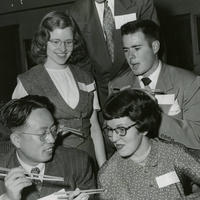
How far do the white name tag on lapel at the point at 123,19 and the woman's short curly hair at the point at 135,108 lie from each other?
91cm

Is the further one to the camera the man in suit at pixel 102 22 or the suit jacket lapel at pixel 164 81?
the man in suit at pixel 102 22

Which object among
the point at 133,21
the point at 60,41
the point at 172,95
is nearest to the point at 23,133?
the point at 60,41

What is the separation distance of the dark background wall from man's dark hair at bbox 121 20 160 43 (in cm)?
267

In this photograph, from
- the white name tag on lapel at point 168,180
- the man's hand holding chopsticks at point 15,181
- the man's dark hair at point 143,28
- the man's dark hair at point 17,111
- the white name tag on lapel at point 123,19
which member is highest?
the white name tag on lapel at point 123,19

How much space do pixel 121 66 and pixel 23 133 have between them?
1.30 m

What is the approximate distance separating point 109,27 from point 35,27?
12.6ft

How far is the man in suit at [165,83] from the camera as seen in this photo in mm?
2916

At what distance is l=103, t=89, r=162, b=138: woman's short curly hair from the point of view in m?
2.58

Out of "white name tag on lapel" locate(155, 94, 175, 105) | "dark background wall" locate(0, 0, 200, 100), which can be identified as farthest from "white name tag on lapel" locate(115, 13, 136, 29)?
"dark background wall" locate(0, 0, 200, 100)

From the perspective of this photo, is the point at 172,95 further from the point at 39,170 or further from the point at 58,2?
the point at 58,2

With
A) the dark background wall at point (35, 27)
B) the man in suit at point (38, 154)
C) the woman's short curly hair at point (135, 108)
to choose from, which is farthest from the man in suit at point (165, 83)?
the dark background wall at point (35, 27)

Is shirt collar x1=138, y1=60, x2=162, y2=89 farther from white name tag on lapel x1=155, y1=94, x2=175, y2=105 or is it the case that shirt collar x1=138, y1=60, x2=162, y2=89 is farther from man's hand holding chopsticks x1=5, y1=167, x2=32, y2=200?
man's hand holding chopsticks x1=5, y1=167, x2=32, y2=200

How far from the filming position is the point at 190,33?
5.82 metres

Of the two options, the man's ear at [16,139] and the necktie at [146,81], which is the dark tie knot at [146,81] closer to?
the necktie at [146,81]
